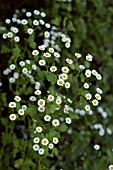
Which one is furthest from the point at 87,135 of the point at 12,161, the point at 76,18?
the point at 76,18

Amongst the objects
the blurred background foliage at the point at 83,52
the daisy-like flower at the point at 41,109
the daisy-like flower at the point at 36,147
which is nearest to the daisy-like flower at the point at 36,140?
the daisy-like flower at the point at 36,147

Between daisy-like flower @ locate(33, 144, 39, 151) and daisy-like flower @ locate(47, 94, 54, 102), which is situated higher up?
daisy-like flower @ locate(47, 94, 54, 102)

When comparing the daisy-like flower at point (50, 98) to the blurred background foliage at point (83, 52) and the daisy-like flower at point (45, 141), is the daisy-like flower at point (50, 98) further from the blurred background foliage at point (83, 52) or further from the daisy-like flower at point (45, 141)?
the blurred background foliage at point (83, 52)

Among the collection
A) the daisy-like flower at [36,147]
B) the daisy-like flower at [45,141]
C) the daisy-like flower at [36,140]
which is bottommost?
the daisy-like flower at [36,147]

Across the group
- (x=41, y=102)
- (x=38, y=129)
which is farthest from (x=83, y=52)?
(x=38, y=129)

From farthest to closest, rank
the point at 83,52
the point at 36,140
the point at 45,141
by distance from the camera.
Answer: the point at 83,52 < the point at 36,140 < the point at 45,141

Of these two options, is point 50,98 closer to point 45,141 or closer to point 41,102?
point 41,102

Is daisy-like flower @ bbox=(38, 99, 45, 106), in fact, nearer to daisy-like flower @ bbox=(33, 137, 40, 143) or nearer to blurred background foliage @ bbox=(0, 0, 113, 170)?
daisy-like flower @ bbox=(33, 137, 40, 143)

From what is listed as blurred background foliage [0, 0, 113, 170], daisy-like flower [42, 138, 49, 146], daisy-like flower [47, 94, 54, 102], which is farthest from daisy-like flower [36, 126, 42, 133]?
blurred background foliage [0, 0, 113, 170]
